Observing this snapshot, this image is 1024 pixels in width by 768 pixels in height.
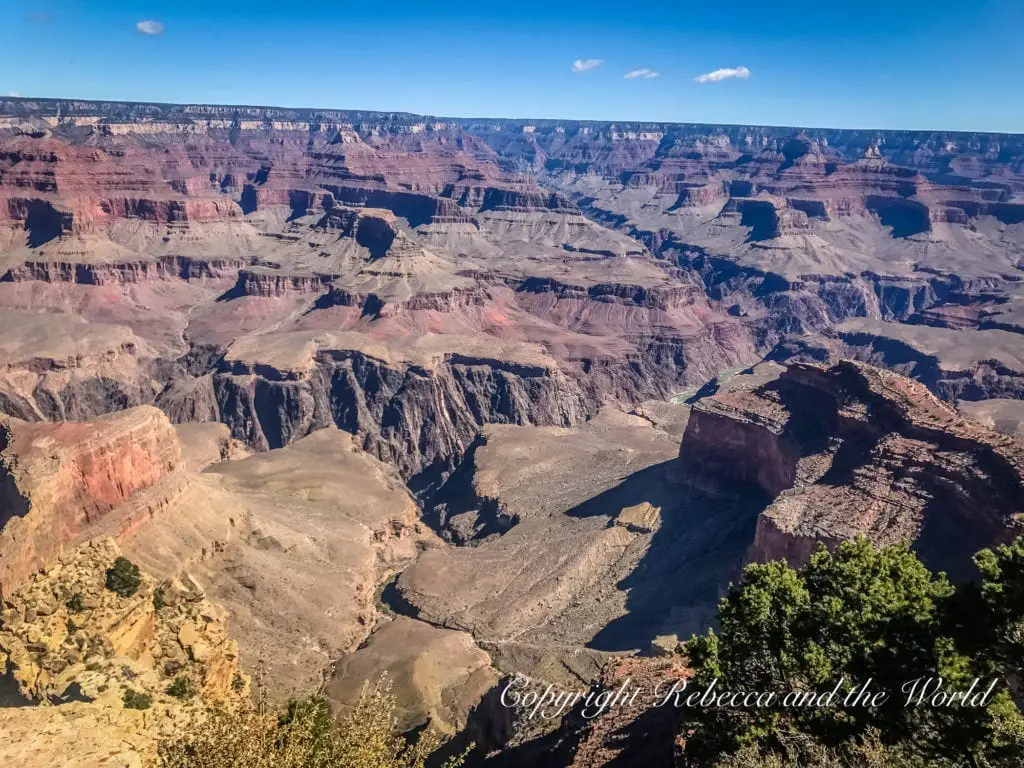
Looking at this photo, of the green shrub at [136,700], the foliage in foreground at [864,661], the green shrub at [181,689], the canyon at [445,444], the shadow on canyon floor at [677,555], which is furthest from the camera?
the shadow on canyon floor at [677,555]

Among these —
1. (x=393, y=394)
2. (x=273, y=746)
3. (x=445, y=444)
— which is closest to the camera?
(x=273, y=746)

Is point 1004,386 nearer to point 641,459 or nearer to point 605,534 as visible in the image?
point 641,459

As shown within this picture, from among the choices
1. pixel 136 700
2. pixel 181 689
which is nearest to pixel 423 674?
pixel 181 689

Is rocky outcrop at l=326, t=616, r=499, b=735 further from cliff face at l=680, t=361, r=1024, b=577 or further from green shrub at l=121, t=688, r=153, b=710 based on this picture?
cliff face at l=680, t=361, r=1024, b=577

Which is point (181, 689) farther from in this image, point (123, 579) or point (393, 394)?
point (393, 394)

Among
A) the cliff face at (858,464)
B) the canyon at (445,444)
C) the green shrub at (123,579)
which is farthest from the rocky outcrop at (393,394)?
the green shrub at (123,579)

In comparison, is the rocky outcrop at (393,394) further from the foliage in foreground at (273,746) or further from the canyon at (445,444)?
the foliage in foreground at (273,746)
